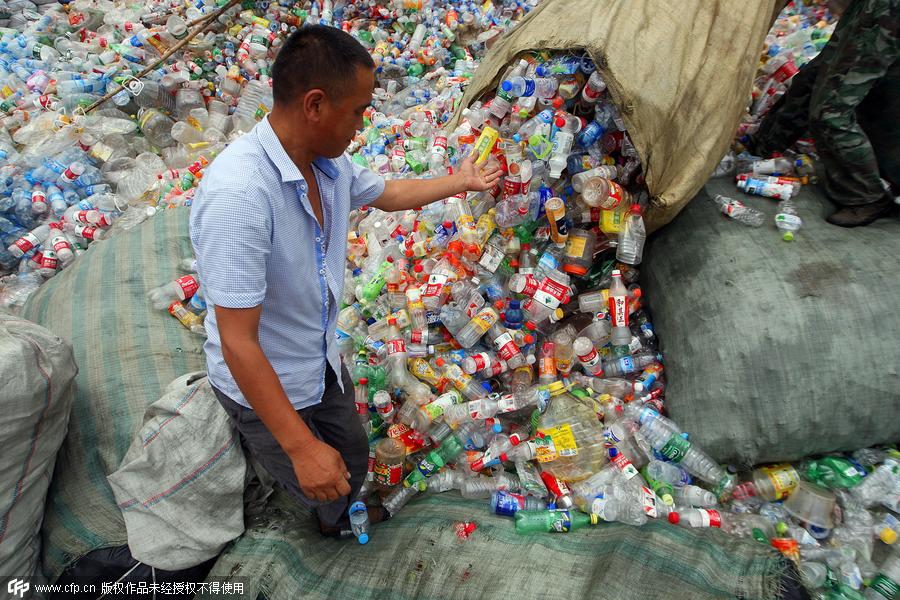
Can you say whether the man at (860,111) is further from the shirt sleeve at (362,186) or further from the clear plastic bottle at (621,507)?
the shirt sleeve at (362,186)

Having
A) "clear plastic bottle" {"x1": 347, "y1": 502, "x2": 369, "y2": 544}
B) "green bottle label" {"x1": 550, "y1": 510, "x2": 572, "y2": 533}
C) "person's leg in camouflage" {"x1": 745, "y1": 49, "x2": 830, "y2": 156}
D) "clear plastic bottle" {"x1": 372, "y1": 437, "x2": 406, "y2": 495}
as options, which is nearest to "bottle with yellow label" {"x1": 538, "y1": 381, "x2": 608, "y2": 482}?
"green bottle label" {"x1": 550, "y1": 510, "x2": 572, "y2": 533}

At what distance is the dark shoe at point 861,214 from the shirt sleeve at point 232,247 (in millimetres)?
2823

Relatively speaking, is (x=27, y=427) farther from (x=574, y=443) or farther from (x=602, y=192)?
(x=602, y=192)

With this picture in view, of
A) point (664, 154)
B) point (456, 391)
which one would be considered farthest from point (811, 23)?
point (456, 391)

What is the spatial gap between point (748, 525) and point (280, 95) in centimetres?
249

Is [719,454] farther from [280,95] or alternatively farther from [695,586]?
[280,95]

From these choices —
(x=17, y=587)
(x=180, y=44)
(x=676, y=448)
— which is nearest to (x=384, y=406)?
(x=676, y=448)

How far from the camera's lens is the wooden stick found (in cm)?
470

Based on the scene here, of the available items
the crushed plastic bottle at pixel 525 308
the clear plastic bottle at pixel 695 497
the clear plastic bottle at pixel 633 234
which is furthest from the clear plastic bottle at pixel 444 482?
the clear plastic bottle at pixel 633 234

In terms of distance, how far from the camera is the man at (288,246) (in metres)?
1.41

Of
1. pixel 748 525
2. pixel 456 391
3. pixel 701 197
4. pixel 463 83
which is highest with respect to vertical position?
pixel 463 83

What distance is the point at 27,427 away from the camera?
2.09 meters

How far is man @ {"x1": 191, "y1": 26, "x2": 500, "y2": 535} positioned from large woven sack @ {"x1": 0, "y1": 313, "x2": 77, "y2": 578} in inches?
30.3

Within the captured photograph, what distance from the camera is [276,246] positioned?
5.10 ft
